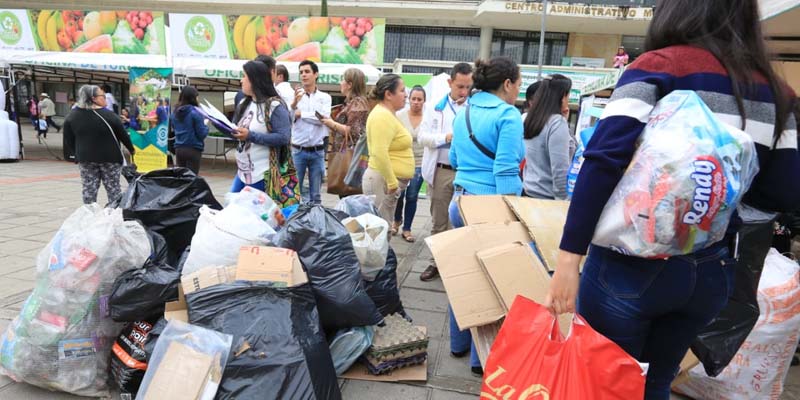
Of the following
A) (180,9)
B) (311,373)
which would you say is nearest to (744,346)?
(311,373)

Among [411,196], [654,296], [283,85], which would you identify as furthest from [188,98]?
[654,296]

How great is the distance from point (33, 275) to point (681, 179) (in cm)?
436

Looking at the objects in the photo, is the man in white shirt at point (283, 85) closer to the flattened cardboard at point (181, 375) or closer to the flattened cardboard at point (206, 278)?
the flattened cardboard at point (206, 278)

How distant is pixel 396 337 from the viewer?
2.44 metres

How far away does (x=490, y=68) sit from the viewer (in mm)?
2650

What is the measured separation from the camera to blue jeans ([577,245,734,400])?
122 centimetres

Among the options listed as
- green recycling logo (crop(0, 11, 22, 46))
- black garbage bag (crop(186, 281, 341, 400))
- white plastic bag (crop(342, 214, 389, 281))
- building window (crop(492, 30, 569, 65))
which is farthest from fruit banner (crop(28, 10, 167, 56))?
building window (crop(492, 30, 569, 65))

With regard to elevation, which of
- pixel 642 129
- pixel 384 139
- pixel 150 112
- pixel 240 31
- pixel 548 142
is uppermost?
pixel 240 31

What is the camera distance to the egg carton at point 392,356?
7.72ft

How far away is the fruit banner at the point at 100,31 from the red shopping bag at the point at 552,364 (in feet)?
42.3

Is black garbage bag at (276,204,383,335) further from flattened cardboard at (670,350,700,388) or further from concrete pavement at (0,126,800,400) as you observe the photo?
flattened cardboard at (670,350,700,388)

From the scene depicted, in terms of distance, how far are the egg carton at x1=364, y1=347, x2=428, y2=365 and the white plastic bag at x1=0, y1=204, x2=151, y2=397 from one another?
4.18 feet

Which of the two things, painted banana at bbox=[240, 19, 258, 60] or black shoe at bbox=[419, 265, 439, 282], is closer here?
black shoe at bbox=[419, 265, 439, 282]

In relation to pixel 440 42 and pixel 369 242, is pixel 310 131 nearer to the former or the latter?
pixel 369 242
